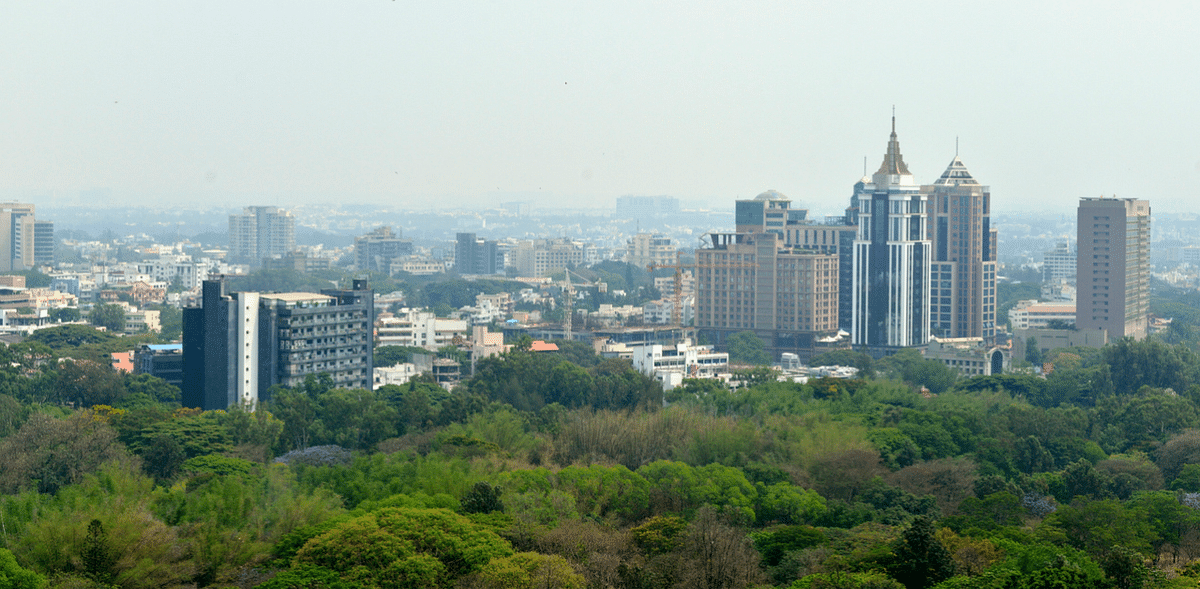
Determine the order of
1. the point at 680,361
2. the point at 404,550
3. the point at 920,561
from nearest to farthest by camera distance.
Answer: the point at 920,561 → the point at 404,550 → the point at 680,361

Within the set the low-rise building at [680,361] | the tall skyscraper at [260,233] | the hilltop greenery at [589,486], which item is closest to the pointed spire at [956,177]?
the low-rise building at [680,361]

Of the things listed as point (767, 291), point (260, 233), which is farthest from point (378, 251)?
point (767, 291)

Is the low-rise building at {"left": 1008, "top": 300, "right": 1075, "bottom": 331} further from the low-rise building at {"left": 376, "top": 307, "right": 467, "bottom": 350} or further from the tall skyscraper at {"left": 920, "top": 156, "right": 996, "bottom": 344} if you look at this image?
the low-rise building at {"left": 376, "top": 307, "right": 467, "bottom": 350}

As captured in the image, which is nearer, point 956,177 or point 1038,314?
point 956,177

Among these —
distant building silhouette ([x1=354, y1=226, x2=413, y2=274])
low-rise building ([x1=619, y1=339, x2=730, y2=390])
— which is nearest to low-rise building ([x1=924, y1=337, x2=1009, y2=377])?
low-rise building ([x1=619, y1=339, x2=730, y2=390])

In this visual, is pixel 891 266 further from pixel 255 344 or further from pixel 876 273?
pixel 255 344
